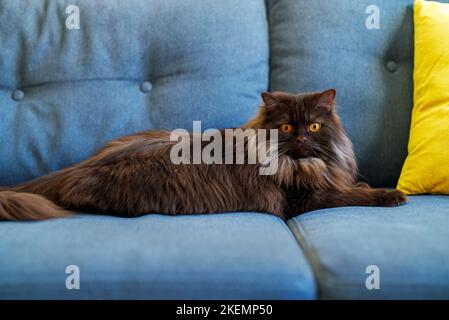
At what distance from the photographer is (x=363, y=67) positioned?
1.82m

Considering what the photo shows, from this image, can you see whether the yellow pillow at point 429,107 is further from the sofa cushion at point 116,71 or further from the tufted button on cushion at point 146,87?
the tufted button on cushion at point 146,87

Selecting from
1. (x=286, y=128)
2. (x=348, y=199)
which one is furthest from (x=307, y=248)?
(x=286, y=128)

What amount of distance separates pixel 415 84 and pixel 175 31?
953 mm

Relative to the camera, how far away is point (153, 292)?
3.46 feet

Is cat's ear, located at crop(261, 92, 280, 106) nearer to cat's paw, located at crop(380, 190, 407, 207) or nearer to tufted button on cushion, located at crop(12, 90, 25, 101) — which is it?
cat's paw, located at crop(380, 190, 407, 207)

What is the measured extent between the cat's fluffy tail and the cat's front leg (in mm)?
778

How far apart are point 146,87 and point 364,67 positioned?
870mm

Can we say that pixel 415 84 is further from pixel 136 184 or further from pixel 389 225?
pixel 136 184

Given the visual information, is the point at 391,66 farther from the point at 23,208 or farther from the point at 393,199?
the point at 23,208

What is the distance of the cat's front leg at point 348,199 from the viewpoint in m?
1.51

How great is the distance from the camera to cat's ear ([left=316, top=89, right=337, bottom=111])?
1.57 meters

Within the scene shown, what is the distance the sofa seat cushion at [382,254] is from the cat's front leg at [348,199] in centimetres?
16

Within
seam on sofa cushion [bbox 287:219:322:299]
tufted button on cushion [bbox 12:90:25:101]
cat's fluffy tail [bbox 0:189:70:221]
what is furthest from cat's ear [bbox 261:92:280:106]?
tufted button on cushion [bbox 12:90:25:101]

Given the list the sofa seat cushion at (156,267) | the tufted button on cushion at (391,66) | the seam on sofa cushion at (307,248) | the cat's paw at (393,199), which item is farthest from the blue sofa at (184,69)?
the sofa seat cushion at (156,267)
